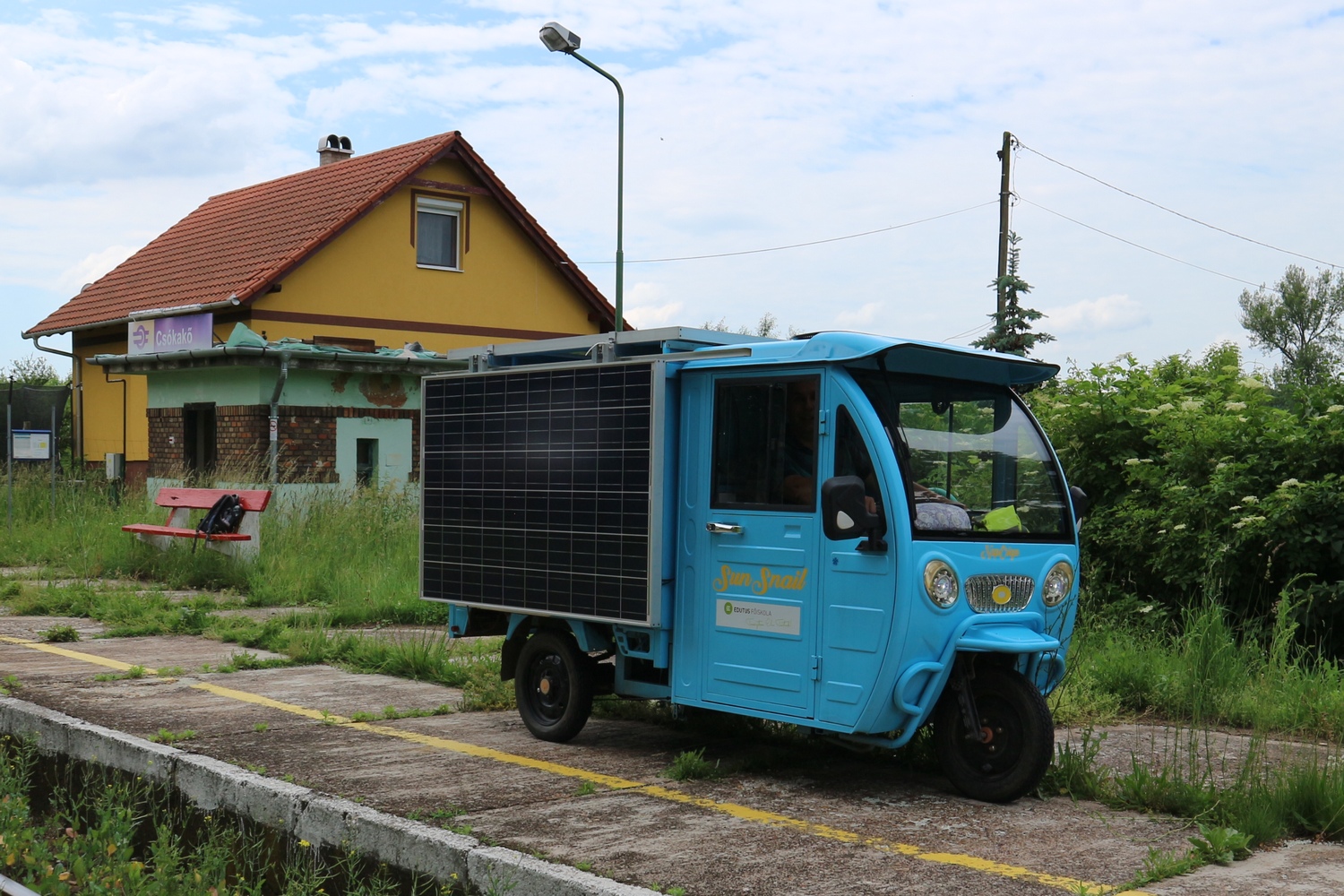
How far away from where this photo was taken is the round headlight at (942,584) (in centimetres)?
601

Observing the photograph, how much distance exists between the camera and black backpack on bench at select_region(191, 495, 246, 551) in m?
15.4

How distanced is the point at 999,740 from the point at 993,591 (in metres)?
0.68

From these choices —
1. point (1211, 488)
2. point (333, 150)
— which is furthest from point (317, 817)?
point (333, 150)

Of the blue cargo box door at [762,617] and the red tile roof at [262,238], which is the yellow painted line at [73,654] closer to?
the blue cargo box door at [762,617]

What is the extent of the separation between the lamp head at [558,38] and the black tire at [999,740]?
15.9m

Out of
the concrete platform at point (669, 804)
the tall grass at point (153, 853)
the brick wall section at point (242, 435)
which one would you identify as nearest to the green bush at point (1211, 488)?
the concrete platform at point (669, 804)

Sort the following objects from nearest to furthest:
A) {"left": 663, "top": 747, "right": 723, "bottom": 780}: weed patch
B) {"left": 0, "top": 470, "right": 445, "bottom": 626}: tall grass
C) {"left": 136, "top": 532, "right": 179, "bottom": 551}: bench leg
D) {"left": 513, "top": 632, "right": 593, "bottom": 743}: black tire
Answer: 1. {"left": 663, "top": 747, "right": 723, "bottom": 780}: weed patch
2. {"left": 513, "top": 632, "right": 593, "bottom": 743}: black tire
3. {"left": 0, "top": 470, "right": 445, "bottom": 626}: tall grass
4. {"left": 136, "top": 532, "right": 179, "bottom": 551}: bench leg

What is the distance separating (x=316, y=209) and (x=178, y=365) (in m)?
5.97

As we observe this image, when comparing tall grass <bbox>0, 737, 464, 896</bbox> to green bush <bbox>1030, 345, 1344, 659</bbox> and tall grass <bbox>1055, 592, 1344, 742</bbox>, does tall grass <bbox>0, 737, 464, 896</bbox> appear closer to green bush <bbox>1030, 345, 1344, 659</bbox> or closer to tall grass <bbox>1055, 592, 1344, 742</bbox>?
tall grass <bbox>1055, 592, 1344, 742</bbox>

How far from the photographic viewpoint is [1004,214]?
2653cm

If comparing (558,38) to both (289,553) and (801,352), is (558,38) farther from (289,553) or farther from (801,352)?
(801,352)

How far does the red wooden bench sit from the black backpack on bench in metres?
0.06

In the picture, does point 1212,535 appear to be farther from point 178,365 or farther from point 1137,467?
point 178,365

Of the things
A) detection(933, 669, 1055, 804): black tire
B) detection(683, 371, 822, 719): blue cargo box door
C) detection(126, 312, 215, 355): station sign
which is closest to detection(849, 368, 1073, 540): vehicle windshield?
detection(683, 371, 822, 719): blue cargo box door
